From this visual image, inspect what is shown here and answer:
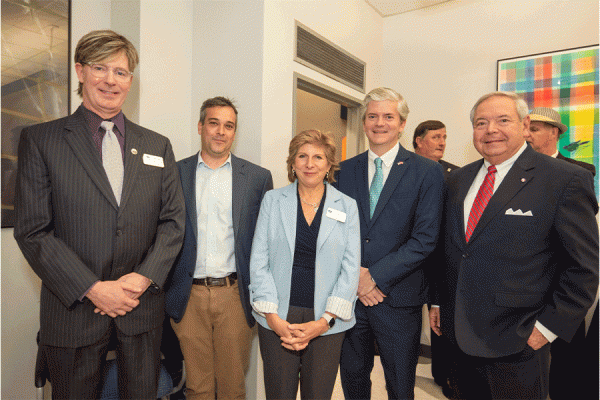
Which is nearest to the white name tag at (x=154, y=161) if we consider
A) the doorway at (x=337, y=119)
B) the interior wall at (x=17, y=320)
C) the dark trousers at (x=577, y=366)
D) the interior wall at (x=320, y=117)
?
the interior wall at (x=17, y=320)

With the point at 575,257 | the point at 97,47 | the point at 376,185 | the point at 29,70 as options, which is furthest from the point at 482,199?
the point at 29,70

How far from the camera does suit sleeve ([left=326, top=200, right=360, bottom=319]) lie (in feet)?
5.75

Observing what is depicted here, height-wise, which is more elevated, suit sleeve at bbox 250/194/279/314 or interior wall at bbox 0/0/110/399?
suit sleeve at bbox 250/194/279/314

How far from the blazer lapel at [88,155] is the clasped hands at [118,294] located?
33cm

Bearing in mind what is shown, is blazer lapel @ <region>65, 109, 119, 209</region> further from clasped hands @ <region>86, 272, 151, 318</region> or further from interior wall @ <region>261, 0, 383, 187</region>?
interior wall @ <region>261, 0, 383, 187</region>

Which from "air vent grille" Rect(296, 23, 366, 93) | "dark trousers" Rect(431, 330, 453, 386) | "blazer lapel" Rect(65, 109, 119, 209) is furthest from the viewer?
"air vent grille" Rect(296, 23, 366, 93)

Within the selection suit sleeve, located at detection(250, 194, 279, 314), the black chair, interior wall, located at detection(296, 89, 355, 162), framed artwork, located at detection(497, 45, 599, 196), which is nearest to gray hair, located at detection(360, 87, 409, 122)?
suit sleeve, located at detection(250, 194, 279, 314)

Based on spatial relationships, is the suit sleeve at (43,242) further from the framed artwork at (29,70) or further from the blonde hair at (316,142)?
the blonde hair at (316,142)

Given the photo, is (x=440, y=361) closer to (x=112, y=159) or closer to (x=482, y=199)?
(x=482, y=199)

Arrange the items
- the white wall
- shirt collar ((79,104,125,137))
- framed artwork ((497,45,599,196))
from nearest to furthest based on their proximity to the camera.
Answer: shirt collar ((79,104,125,137))
framed artwork ((497,45,599,196))
the white wall

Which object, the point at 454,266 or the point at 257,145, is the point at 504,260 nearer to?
the point at 454,266

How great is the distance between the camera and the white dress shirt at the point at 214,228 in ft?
7.01

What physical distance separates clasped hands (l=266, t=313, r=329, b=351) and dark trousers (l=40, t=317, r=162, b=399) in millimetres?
577

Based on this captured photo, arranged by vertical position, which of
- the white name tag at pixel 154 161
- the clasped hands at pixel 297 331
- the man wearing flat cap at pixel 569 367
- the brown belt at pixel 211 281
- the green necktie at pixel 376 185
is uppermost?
the white name tag at pixel 154 161
